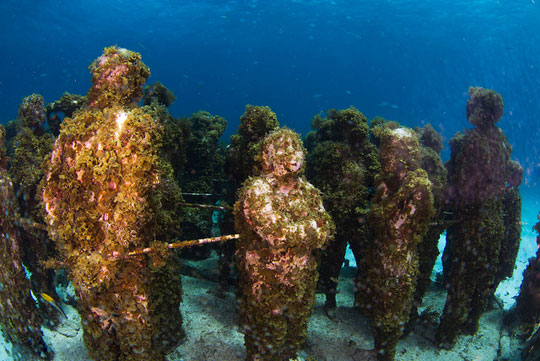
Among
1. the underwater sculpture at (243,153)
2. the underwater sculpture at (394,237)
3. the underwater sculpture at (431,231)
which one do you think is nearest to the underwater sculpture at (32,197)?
the underwater sculpture at (243,153)

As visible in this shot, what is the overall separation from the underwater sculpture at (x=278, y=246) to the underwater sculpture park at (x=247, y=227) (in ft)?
0.07

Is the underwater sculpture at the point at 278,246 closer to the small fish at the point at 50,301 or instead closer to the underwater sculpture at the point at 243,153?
the underwater sculpture at the point at 243,153

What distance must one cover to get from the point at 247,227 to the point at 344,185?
90.5 inches

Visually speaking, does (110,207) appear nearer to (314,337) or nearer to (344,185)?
(344,185)

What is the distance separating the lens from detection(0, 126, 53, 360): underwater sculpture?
13.8 feet

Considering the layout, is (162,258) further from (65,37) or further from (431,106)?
(431,106)

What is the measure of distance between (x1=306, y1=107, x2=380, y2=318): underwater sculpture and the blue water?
36.8m

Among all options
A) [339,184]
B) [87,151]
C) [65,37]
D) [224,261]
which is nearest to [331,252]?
[339,184]

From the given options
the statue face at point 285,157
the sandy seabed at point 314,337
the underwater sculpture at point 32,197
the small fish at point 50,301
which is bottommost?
the sandy seabed at point 314,337

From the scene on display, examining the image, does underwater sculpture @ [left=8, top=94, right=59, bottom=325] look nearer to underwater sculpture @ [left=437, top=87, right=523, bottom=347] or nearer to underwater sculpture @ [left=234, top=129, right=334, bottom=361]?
underwater sculpture @ [left=234, top=129, right=334, bottom=361]

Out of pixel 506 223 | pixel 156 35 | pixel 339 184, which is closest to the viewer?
pixel 339 184

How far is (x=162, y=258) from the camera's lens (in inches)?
138

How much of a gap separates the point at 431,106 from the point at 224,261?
264ft

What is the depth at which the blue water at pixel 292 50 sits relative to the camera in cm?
5044
